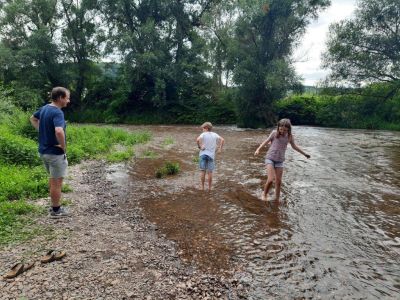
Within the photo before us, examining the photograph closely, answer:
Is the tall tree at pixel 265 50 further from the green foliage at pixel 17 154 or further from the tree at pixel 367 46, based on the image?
the green foliage at pixel 17 154

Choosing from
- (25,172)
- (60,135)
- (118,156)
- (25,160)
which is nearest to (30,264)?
(60,135)

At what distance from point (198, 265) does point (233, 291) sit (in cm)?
89

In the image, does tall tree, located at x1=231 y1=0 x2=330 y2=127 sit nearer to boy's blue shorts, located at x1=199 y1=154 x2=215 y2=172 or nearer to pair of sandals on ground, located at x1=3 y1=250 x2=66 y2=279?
boy's blue shorts, located at x1=199 y1=154 x2=215 y2=172

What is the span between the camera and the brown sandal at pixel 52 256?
531cm

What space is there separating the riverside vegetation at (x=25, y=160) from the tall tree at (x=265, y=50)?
14491 mm

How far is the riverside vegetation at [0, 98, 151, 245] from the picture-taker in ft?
22.6

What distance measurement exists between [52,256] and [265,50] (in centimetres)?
3110

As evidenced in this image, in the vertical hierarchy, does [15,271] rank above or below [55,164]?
below

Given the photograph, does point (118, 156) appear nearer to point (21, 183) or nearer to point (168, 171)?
point (168, 171)

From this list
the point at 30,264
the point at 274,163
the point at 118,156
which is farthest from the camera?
the point at 118,156

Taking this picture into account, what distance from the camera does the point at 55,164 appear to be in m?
7.02

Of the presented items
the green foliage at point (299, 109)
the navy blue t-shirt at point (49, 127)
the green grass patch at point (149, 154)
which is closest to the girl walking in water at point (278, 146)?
the navy blue t-shirt at point (49, 127)

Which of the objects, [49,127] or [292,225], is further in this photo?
[292,225]

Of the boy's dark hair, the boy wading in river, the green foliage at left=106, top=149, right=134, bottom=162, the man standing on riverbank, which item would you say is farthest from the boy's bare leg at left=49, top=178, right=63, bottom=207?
the green foliage at left=106, top=149, right=134, bottom=162
